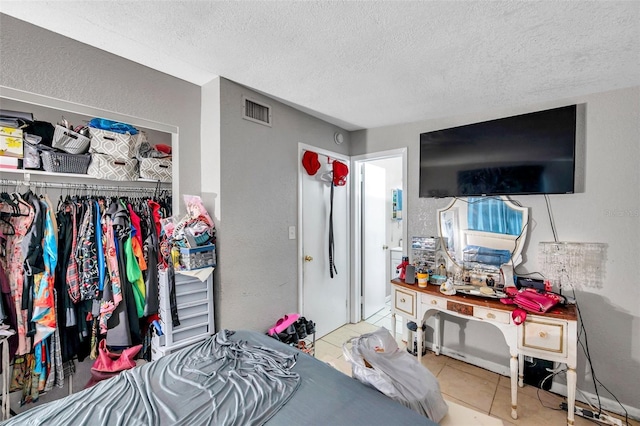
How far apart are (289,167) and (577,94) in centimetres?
242

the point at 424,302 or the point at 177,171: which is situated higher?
the point at 177,171

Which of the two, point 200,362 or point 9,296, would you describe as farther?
point 9,296

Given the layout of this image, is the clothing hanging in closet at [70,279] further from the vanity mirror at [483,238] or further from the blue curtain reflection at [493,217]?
the blue curtain reflection at [493,217]

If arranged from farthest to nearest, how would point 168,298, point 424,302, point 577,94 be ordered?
point 424,302 → point 577,94 → point 168,298

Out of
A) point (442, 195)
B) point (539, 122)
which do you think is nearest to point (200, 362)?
point (442, 195)

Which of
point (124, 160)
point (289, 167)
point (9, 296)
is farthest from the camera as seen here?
point (289, 167)

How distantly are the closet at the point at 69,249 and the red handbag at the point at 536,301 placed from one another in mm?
2653

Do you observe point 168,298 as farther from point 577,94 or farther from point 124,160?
point 577,94

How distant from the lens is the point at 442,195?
2.71 meters

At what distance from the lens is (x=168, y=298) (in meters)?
1.85

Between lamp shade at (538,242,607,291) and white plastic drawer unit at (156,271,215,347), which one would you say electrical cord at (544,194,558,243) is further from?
white plastic drawer unit at (156,271,215,347)

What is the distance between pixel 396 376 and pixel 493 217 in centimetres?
183

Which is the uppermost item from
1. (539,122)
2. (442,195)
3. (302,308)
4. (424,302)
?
(539,122)

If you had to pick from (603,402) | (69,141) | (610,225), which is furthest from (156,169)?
(603,402)
